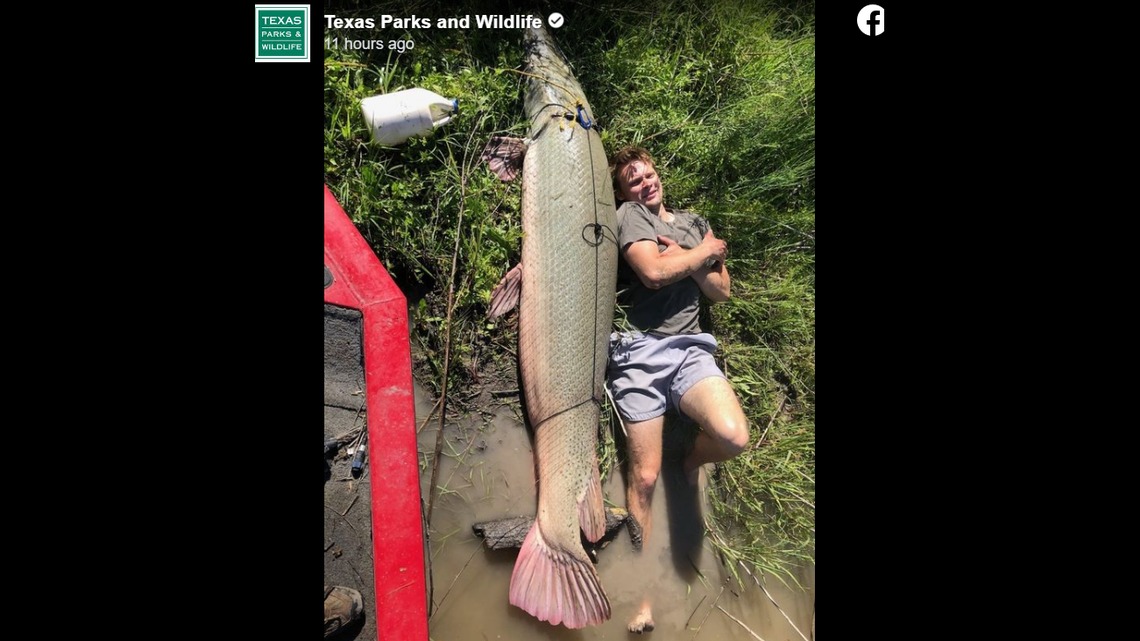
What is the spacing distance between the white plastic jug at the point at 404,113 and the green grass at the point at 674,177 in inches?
2.6

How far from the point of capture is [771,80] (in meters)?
3.06

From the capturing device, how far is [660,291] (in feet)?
9.05

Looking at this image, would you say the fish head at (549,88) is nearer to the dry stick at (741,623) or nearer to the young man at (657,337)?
the young man at (657,337)

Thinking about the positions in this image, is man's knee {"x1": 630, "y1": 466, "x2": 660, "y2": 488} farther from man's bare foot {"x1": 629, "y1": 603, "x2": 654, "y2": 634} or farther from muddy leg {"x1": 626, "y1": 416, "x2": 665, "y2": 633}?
man's bare foot {"x1": 629, "y1": 603, "x2": 654, "y2": 634}

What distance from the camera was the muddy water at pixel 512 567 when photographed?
2.61 meters

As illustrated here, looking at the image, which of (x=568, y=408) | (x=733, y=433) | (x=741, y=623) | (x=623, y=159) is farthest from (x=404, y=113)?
(x=741, y=623)

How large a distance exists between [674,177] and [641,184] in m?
0.36

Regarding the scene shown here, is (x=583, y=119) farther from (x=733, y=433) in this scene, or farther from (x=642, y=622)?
(x=642, y=622)

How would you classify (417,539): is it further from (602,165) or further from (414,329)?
(602,165)
